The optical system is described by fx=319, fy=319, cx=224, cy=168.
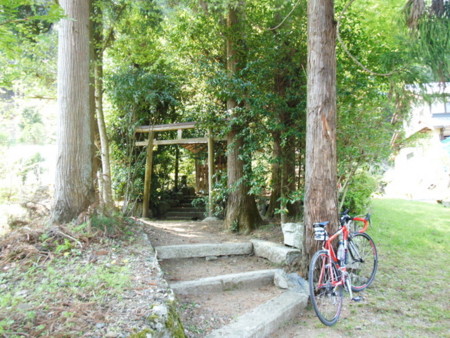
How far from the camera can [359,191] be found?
613cm

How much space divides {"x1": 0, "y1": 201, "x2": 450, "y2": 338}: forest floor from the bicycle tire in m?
0.18

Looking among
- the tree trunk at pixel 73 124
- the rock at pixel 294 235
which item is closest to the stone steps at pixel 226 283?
the rock at pixel 294 235

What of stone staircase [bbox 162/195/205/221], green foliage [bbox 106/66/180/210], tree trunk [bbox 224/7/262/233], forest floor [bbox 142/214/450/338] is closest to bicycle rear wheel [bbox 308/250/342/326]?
forest floor [bbox 142/214/450/338]

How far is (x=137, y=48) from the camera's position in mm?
8242

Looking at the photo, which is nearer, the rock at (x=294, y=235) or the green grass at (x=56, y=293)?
the green grass at (x=56, y=293)

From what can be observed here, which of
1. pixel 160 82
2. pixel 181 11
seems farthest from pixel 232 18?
pixel 160 82

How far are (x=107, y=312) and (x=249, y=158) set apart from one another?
412 cm

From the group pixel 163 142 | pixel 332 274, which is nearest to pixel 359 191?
pixel 332 274

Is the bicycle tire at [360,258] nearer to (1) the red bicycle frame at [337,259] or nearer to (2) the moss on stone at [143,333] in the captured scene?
(1) the red bicycle frame at [337,259]

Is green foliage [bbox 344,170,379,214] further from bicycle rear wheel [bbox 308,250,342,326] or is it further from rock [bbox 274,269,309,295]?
bicycle rear wheel [bbox 308,250,342,326]

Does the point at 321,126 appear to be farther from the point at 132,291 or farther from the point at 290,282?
the point at 132,291

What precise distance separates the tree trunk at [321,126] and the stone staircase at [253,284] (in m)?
0.48

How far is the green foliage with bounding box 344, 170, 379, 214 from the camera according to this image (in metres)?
5.74

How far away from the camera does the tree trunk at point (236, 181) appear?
634cm
